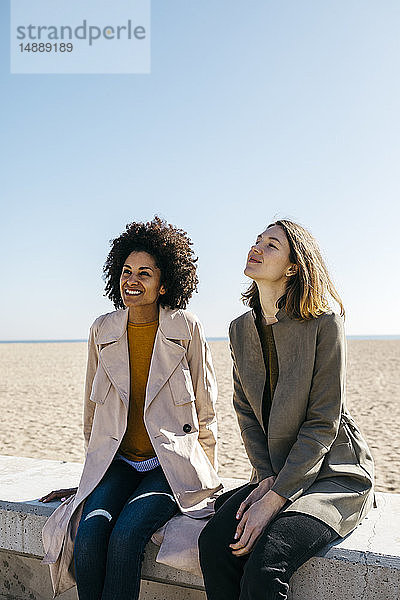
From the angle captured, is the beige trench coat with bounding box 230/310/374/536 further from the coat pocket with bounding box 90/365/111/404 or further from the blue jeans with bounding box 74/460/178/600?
the coat pocket with bounding box 90/365/111/404

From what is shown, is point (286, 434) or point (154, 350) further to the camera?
point (154, 350)

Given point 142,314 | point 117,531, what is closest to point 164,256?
point 142,314

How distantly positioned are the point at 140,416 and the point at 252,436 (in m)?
0.64

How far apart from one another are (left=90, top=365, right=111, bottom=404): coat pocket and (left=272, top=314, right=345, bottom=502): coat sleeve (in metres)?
1.02

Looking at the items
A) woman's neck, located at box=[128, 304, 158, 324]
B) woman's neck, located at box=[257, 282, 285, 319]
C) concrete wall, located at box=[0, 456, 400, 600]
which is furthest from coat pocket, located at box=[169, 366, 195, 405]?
concrete wall, located at box=[0, 456, 400, 600]

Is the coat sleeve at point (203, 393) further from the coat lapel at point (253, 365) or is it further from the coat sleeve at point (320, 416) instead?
the coat sleeve at point (320, 416)

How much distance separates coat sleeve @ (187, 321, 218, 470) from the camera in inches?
127

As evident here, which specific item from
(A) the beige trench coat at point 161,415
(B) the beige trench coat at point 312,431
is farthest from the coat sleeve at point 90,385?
(B) the beige trench coat at point 312,431

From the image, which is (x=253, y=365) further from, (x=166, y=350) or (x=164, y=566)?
(x=164, y=566)

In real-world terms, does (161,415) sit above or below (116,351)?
below

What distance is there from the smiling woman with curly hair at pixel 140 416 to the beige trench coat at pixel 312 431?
427 millimetres

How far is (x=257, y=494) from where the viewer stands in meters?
2.57

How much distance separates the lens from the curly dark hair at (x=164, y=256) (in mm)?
3393

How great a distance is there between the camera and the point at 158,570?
285cm
